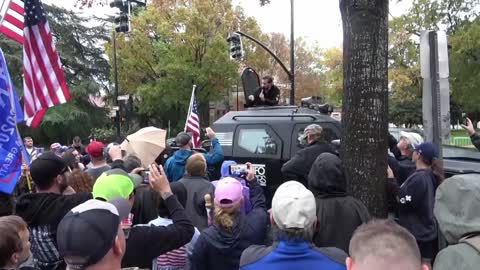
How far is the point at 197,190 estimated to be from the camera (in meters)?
5.61

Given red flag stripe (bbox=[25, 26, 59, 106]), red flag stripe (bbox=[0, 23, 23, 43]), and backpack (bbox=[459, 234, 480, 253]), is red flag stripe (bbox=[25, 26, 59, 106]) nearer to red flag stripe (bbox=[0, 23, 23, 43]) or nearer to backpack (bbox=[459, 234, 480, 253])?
red flag stripe (bbox=[0, 23, 23, 43])

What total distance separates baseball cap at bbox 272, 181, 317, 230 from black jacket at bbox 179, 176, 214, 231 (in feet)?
8.36

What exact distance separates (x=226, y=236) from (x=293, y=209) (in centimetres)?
102

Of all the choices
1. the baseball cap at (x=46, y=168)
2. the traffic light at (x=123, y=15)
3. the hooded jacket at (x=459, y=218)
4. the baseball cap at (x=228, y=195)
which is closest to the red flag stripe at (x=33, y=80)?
the baseball cap at (x=46, y=168)

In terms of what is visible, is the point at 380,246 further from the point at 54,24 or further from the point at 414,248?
the point at 54,24

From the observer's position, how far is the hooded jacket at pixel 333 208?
4.02 m

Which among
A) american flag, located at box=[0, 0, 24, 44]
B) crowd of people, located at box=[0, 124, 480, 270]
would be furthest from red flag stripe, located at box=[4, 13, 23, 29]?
crowd of people, located at box=[0, 124, 480, 270]

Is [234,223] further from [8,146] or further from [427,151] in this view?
[427,151]

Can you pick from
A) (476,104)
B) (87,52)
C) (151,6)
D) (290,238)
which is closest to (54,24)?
(87,52)

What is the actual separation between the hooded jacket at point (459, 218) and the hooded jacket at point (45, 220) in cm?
232

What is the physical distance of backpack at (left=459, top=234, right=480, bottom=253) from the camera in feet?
7.41

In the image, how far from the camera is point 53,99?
236 inches

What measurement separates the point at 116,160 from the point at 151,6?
98.8 ft

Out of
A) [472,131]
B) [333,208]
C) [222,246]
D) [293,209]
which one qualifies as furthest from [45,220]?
[472,131]
